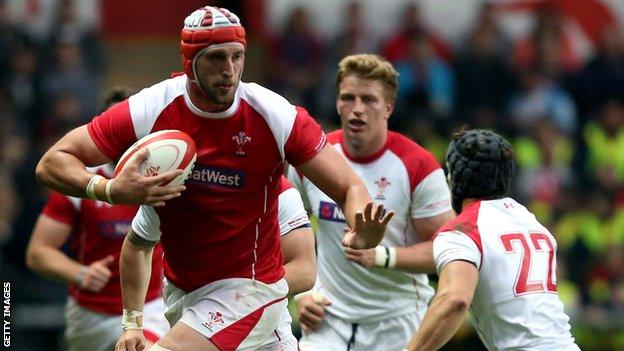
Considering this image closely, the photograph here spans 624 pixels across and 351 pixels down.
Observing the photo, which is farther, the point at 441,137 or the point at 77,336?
the point at 441,137

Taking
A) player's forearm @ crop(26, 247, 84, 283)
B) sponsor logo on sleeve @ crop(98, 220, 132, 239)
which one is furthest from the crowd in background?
sponsor logo on sleeve @ crop(98, 220, 132, 239)

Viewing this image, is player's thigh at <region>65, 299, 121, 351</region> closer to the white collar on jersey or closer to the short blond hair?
the short blond hair

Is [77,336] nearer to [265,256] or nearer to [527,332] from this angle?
[265,256]

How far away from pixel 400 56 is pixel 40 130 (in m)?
3.99

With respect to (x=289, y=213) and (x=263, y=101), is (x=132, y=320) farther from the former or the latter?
(x=263, y=101)

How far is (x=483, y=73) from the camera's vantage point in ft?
51.1

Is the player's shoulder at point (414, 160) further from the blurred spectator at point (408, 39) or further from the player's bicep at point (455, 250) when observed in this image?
the blurred spectator at point (408, 39)

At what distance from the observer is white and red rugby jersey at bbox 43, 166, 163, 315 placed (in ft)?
30.8

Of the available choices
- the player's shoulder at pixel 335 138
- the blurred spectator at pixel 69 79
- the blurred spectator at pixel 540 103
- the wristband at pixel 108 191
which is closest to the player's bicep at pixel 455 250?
the wristband at pixel 108 191

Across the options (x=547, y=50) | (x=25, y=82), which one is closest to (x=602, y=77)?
(x=547, y=50)

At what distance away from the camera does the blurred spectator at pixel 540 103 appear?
15250 mm

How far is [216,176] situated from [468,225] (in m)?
1.23

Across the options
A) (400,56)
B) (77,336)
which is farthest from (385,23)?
(77,336)

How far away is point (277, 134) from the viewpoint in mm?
6723
